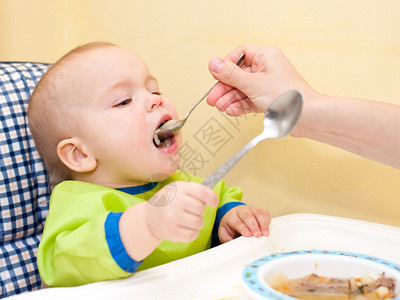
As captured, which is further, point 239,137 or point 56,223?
point 239,137

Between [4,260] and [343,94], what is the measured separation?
31.2 inches

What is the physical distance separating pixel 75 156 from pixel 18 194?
0.16 metres

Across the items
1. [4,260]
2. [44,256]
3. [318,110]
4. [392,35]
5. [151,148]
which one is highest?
[392,35]

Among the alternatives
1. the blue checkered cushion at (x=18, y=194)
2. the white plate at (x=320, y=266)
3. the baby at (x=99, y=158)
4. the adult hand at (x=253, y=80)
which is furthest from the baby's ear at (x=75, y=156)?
the white plate at (x=320, y=266)

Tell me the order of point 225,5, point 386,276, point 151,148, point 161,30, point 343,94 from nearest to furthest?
point 386,276
point 151,148
point 343,94
point 225,5
point 161,30

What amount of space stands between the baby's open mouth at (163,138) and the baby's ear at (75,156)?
0.43ft

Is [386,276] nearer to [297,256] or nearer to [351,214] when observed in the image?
[297,256]

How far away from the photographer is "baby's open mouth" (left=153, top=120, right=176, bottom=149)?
37.2 inches

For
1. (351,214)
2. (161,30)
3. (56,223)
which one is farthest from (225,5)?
(56,223)

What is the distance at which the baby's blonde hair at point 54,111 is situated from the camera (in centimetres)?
96

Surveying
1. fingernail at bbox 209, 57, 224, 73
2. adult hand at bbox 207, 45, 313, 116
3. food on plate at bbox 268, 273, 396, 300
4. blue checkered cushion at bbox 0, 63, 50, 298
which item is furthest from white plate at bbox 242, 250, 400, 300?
blue checkered cushion at bbox 0, 63, 50, 298

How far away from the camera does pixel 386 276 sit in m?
0.71

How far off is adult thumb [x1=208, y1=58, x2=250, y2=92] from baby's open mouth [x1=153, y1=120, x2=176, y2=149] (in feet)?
0.44

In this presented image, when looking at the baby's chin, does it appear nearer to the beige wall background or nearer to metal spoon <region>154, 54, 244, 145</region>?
metal spoon <region>154, 54, 244, 145</region>
